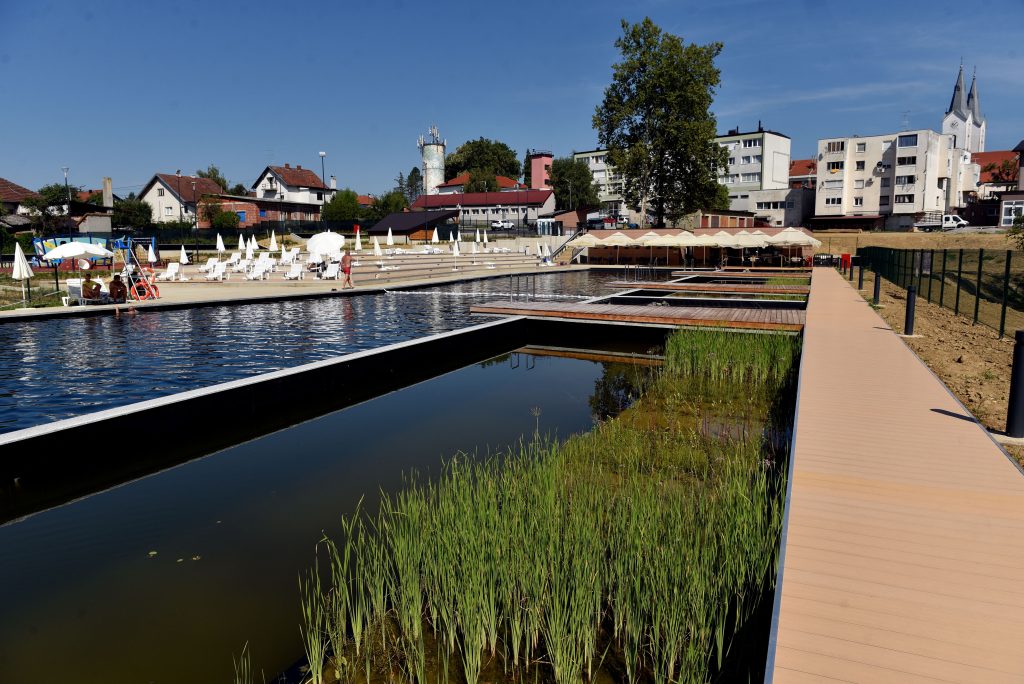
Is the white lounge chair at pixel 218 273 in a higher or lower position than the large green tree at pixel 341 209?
lower

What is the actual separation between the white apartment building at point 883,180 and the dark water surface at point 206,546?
81.7m

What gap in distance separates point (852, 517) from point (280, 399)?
6995 millimetres

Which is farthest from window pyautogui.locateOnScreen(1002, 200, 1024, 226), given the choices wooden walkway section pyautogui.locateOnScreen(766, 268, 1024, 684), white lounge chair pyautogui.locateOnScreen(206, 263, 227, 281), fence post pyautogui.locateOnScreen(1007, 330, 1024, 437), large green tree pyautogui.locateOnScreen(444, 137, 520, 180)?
wooden walkway section pyautogui.locateOnScreen(766, 268, 1024, 684)

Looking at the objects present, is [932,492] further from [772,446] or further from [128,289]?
[128,289]

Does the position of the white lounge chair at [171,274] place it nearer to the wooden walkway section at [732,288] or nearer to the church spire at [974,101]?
the wooden walkway section at [732,288]

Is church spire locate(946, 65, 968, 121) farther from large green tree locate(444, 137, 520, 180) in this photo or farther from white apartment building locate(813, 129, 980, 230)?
large green tree locate(444, 137, 520, 180)

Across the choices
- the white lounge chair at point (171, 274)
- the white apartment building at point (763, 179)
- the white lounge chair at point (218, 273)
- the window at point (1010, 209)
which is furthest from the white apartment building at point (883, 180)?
the white lounge chair at point (171, 274)

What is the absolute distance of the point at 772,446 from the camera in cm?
702

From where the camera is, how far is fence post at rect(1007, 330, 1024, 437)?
6234mm

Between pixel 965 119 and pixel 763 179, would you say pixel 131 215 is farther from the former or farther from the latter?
pixel 965 119

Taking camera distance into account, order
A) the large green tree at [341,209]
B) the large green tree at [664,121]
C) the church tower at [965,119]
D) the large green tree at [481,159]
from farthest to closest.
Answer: the church tower at [965,119] < the large green tree at [481,159] < the large green tree at [341,209] < the large green tree at [664,121]

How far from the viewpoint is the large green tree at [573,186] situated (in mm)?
89188

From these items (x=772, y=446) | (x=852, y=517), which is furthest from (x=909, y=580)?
(x=772, y=446)

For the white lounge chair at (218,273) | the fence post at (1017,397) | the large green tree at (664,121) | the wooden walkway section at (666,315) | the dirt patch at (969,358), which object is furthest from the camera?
the large green tree at (664,121)
